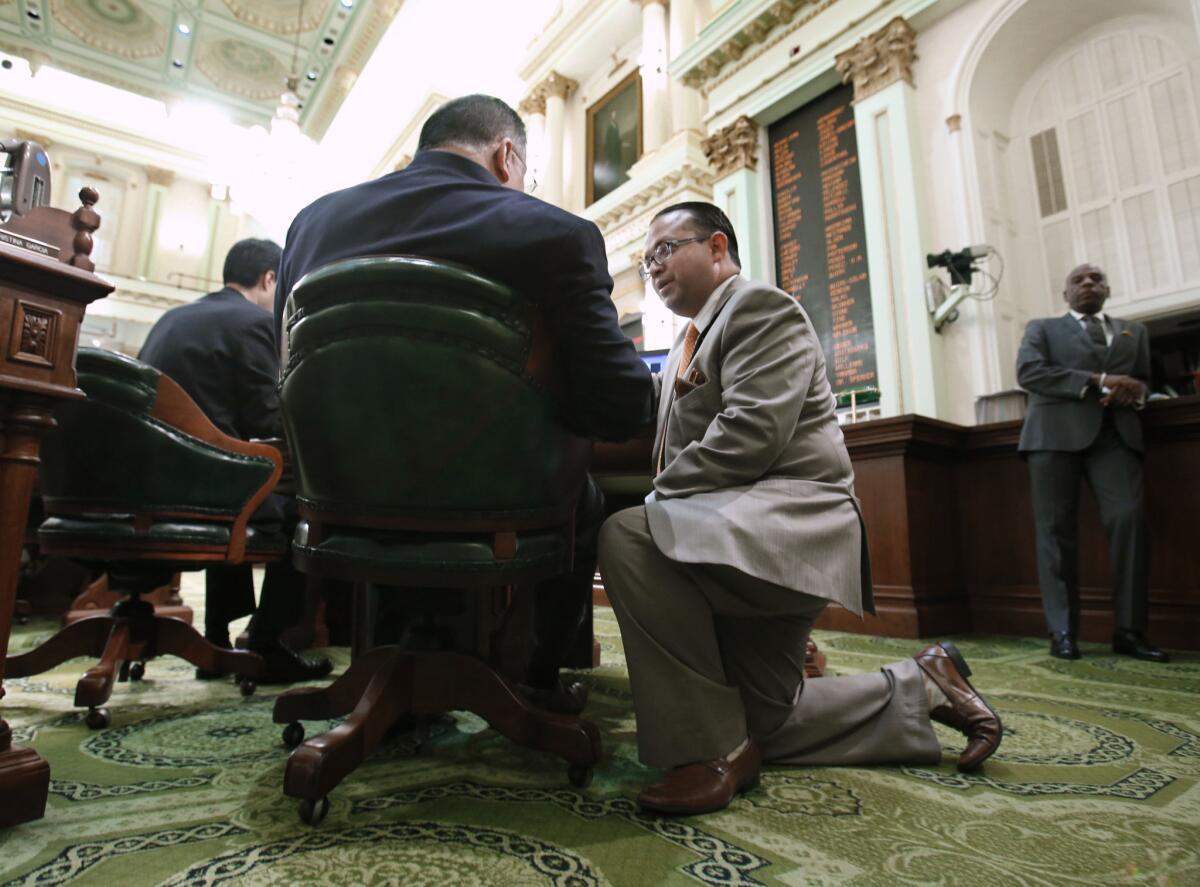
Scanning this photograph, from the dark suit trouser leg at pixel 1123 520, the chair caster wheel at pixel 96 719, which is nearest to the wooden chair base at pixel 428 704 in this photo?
the chair caster wheel at pixel 96 719

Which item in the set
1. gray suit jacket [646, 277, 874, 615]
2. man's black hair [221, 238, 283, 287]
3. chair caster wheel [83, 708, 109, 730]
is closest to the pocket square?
gray suit jacket [646, 277, 874, 615]

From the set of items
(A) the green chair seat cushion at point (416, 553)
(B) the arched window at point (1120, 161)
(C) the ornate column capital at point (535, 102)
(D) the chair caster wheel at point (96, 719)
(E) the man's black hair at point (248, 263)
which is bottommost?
(D) the chair caster wheel at point (96, 719)

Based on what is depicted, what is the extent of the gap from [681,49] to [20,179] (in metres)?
7.94

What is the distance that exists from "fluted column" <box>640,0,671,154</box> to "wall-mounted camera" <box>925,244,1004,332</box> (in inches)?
169

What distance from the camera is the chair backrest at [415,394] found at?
1.04m

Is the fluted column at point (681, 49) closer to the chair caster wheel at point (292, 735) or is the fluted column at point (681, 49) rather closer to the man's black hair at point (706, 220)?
the man's black hair at point (706, 220)

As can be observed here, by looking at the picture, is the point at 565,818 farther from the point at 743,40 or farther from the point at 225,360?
the point at 743,40

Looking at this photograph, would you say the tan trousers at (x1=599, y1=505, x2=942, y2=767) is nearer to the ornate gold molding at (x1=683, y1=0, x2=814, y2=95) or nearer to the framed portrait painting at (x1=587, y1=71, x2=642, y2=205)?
the ornate gold molding at (x1=683, y1=0, x2=814, y2=95)

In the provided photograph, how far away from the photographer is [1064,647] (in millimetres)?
2725

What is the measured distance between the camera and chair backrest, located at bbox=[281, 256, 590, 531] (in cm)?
104

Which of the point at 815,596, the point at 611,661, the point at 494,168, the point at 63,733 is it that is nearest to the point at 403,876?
the point at 815,596

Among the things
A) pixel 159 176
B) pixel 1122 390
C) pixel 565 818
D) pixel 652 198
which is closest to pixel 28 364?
Answer: pixel 565 818

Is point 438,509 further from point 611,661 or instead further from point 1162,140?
point 1162,140

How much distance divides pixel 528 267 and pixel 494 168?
0.51m
